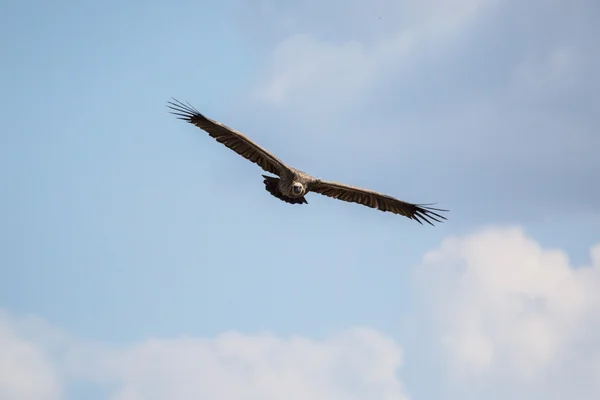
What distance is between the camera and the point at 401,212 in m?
41.6

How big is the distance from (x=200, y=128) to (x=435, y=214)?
10.8m

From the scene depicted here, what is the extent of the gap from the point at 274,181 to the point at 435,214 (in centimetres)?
735

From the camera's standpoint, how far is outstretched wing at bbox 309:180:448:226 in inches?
1593

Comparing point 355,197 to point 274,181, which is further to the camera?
point 355,197

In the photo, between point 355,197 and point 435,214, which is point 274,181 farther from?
point 435,214

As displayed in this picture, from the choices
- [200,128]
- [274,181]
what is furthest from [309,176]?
[200,128]

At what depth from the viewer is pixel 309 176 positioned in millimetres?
38562

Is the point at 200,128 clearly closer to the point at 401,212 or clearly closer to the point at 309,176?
the point at 309,176

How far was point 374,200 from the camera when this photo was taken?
41250 millimetres

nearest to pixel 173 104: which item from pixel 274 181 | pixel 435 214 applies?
pixel 274 181

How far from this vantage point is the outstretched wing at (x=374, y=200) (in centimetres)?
4047

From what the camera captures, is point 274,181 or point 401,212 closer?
point 274,181

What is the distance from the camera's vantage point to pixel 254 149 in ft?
125

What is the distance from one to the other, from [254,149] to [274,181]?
60.7 inches
